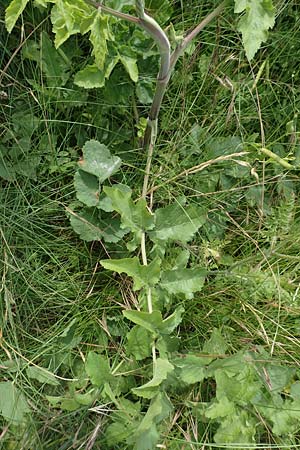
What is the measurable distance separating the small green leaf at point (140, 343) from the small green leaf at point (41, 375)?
26cm

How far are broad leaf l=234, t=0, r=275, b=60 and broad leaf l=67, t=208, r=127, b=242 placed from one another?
0.58 metres

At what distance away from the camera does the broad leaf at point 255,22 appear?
4.09 feet

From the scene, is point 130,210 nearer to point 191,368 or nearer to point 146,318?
point 146,318

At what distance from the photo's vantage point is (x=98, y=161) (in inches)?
64.2

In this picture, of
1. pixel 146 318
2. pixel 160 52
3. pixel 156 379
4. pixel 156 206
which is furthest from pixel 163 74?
pixel 156 379

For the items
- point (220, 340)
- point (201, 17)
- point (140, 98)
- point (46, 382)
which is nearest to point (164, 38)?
point (140, 98)

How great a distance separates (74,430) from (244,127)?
915 millimetres

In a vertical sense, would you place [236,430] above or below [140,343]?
below

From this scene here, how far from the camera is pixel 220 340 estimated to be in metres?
1.59

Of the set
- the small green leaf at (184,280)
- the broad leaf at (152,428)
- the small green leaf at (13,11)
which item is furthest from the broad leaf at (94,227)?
the small green leaf at (13,11)

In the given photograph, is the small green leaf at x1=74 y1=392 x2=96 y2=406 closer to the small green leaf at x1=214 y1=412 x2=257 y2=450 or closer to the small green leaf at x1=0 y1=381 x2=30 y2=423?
the small green leaf at x1=0 y1=381 x2=30 y2=423

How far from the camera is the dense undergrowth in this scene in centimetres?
160

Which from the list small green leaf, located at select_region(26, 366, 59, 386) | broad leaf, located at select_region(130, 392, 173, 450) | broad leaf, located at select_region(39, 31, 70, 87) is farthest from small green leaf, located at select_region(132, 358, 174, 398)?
broad leaf, located at select_region(39, 31, 70, 87)

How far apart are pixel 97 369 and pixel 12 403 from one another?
303 mm
